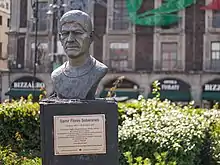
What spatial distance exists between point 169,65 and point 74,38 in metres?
27.6

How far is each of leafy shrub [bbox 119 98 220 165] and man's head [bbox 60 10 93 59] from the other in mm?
2975

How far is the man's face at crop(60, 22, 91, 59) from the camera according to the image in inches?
244

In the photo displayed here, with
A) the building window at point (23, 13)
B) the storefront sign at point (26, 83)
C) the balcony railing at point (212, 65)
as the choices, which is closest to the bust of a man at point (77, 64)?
the balcony railing at point (212, 65)

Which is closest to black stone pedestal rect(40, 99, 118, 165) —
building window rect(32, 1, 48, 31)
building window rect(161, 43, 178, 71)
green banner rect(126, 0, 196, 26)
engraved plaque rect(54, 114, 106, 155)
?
engraved plaque rect(54, 114, 106, 155)

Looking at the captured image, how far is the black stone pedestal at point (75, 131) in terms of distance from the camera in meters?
5.81

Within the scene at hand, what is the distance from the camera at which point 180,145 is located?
8.52m

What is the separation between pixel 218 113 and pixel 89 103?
617 cm

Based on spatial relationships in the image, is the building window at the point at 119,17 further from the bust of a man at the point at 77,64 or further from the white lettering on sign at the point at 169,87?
the bust of a man at the point at 77,64

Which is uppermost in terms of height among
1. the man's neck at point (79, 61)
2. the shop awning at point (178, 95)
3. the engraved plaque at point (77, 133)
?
the man's neck at point (79, 61)

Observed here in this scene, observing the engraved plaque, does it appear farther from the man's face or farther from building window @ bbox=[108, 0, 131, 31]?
building window @ bbox=[108, 0, 131, 31]

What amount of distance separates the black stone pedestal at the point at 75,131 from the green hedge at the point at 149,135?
52.9 inches

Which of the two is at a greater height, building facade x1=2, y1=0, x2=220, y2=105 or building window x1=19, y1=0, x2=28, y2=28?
building window x1=19, y1=0, x2=28, y2=28

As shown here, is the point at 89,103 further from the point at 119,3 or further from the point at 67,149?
the point at 119,3

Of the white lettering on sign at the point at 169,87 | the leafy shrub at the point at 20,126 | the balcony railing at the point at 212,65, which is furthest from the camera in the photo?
the balcony railing at the point at 212,65
